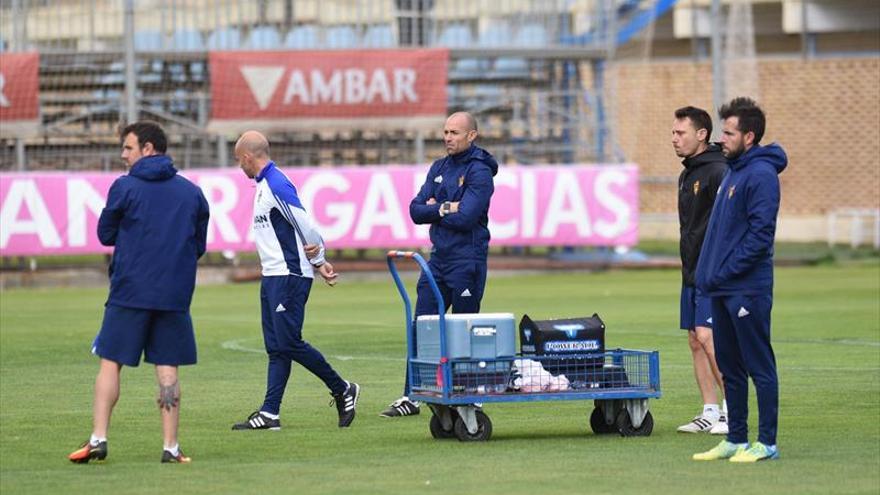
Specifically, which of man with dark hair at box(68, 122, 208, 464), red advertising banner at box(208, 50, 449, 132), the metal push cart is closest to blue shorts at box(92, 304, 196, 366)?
man with dark hair at box(68, 122, 208, 464)

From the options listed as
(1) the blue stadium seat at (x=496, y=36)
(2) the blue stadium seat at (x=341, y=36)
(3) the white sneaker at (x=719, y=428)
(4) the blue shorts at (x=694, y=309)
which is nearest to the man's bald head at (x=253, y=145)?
(4) the blue shorts at (x=694, y=309)

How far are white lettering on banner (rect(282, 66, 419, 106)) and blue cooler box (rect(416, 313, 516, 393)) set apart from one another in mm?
23738

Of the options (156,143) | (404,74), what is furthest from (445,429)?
(404,74)

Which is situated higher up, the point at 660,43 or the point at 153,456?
the point at 660,43

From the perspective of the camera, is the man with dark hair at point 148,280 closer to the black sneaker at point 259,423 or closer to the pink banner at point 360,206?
the black sneaker at point 259,423

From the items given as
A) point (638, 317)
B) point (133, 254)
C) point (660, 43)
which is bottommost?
point (638, 317)

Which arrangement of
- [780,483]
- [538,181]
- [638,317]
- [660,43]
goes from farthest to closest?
1. [660,43]
2. [538,181]
3. [638,317]
4. [780,483]

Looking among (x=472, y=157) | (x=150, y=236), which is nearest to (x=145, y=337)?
(x=150, y=236)

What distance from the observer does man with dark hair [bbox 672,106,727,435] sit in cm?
1230

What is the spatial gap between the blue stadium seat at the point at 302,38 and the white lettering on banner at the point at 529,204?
232 inches

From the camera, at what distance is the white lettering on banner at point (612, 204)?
33.2 meters

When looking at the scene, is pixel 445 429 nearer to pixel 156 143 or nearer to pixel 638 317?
pixel 156 143

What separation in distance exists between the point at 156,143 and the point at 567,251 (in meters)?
25.4

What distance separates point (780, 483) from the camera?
9.88 meters
